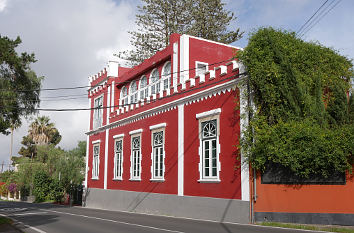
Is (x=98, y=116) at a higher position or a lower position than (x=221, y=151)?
higher

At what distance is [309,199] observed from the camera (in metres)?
13.1

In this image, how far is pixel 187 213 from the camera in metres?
17.0

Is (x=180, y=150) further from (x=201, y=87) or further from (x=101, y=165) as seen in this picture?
(x=101, y=165)

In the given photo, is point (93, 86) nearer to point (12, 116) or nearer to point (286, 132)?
point (12, 116)

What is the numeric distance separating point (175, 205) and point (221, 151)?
13.9ft

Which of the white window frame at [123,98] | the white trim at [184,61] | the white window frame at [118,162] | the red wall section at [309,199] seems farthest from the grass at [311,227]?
the white window frame at [123,98]

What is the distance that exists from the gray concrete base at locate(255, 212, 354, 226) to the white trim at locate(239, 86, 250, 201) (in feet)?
3.92

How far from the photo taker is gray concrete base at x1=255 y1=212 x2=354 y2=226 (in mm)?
12805

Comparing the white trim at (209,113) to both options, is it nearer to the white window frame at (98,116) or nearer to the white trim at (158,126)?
the white trim at (158,126)

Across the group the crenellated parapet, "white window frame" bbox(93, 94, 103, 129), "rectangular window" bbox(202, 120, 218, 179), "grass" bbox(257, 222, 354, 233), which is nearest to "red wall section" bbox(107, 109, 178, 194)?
the crenellated parapet

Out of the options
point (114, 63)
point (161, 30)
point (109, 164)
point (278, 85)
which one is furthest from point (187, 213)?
point (161, 30)

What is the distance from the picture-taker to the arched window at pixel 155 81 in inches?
910

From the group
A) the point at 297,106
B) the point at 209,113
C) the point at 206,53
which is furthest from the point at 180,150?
the point at 297,106

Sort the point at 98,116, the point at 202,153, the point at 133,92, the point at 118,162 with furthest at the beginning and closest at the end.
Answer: the point at 98,116
the point at 133,92
the point at 118,162
the point at 202,153
